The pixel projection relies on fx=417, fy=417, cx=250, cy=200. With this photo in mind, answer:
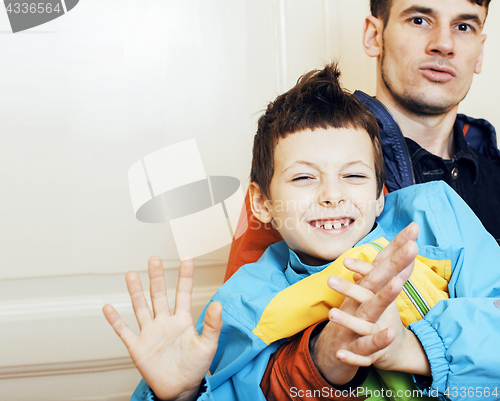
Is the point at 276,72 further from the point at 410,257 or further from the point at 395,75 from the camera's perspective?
the point at 410,257

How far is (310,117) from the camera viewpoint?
40.8 inches

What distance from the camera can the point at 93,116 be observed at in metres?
1.71

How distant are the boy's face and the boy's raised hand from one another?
0.31 metres

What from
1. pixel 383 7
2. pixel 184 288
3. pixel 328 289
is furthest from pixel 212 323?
pixel 383 7

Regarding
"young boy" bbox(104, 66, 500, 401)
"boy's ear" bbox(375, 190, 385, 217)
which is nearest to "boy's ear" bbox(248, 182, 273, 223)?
"young boy" bbox(104, 66, 500, 401)

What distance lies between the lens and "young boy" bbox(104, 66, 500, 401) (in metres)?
0.70

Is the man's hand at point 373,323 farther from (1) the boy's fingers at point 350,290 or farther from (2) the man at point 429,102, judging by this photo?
(2) the man at point 429,102

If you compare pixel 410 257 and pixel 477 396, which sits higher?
pixel 410 257

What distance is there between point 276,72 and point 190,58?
0.39 metres

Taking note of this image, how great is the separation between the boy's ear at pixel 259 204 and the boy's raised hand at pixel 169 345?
0.38 metres

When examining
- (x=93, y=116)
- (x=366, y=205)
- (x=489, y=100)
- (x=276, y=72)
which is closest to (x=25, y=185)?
(x=93, y=116)

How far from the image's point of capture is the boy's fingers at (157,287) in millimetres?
786

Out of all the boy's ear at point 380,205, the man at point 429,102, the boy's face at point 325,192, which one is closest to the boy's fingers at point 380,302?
the boy's face at point 325,192

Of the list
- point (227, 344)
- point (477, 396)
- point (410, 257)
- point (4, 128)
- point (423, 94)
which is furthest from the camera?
point (4, 128)
